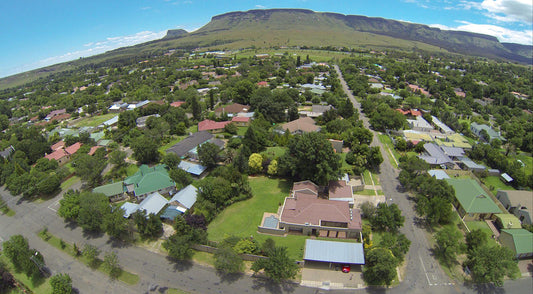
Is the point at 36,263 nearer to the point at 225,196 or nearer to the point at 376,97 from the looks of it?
the point at 225,196

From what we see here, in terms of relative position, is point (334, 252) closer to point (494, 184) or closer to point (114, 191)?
point (114, 191)

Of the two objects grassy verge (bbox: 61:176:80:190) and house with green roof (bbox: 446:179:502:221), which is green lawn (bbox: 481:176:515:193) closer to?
house with green roof (bbox: 446:179:502:221)

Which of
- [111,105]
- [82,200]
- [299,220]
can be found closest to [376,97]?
[299,220]

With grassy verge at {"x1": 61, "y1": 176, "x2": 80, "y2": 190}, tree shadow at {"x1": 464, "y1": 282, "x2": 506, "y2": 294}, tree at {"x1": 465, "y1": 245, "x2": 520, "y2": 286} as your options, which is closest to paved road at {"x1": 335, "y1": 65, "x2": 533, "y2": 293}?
tree shadow at {"x1": 464, "y1": 282, "x2": 506, "y2": 294}

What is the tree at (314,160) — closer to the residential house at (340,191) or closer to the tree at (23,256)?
the residential house at (340,191)

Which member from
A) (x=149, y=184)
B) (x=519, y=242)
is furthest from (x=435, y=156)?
(x=149, y=184)

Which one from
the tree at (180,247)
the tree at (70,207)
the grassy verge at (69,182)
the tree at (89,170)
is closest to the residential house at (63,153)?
the grassy verge at (69,182)
